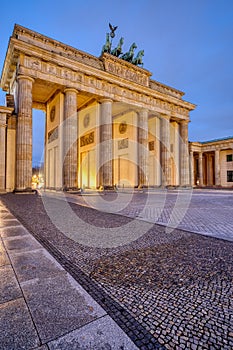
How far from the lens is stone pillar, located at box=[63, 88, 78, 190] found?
1692 centimetres

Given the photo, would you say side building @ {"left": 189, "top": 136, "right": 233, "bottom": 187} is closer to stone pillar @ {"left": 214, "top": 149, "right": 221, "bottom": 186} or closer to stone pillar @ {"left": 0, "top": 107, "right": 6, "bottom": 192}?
stone pillar @ {"left": 214, "top": 149, "right": 221, "bottom": 186}

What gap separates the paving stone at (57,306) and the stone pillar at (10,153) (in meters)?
16.3

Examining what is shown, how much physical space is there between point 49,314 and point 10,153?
1719 centimetres

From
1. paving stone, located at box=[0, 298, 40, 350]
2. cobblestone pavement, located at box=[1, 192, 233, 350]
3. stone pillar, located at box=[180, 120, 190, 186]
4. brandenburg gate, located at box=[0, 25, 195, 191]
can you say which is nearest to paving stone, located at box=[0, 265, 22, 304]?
paving stone, located at box=[0, 298, 40, 350]

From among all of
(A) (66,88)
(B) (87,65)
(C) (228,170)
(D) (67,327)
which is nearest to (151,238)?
(D) (67,327)

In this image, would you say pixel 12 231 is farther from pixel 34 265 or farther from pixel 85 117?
pixel 85 117

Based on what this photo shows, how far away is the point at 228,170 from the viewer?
3556cm

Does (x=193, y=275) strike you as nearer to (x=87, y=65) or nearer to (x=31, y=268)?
(x=31, y=268)

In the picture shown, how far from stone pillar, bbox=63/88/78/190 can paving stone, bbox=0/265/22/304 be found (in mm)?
14939

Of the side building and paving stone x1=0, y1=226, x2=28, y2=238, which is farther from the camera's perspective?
the side building

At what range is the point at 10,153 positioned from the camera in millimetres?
16094

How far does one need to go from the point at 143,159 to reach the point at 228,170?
21659 mm

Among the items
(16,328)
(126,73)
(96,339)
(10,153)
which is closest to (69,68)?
(126,73)

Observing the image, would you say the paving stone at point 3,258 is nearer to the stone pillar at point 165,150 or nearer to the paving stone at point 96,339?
the paving stone at point 96,339
